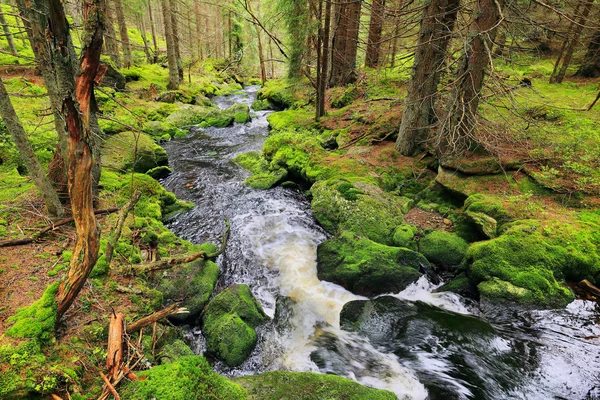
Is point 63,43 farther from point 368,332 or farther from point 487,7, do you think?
point 487,7

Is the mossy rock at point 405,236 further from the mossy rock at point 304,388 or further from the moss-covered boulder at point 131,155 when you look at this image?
the moss-covered boulder at point 131,155

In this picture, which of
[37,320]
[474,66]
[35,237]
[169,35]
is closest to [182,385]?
[37,320]

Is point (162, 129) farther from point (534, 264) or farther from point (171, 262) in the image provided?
point (534, 264)

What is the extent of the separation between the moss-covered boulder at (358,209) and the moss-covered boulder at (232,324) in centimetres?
322

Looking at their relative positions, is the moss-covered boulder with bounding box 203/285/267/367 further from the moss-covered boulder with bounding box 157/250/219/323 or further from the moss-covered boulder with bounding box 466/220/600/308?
the moss-covered boulder with bounding box 466/220/600/308

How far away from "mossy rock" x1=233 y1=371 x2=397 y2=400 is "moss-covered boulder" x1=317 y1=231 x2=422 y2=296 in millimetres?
2630

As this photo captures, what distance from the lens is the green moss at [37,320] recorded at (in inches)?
122

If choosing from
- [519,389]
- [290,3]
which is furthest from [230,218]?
[290,3]

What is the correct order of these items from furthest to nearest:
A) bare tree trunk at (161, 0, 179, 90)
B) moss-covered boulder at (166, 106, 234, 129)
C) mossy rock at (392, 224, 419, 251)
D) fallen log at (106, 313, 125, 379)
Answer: bare tree trunk at (161, 0, 179, 90) → moss-covered boulder at (166, 106, 234, 129) → mossy rock at (392, 224, 419, 251) → fallen log at (106, 313, 125, 379)

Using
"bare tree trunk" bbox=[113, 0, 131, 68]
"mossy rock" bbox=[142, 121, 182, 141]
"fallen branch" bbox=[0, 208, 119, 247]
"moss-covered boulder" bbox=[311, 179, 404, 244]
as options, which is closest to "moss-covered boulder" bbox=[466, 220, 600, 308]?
"moss-covered boulder" bbox=[311, 179, 404, 244]

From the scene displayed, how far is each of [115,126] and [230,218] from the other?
7523 mm

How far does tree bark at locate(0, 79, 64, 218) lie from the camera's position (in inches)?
166

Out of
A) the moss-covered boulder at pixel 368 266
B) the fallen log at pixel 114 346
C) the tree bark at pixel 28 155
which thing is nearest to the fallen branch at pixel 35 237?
the tree bark at pixel 28 155

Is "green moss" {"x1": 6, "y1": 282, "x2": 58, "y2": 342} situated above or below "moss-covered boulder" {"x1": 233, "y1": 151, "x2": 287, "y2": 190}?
above
